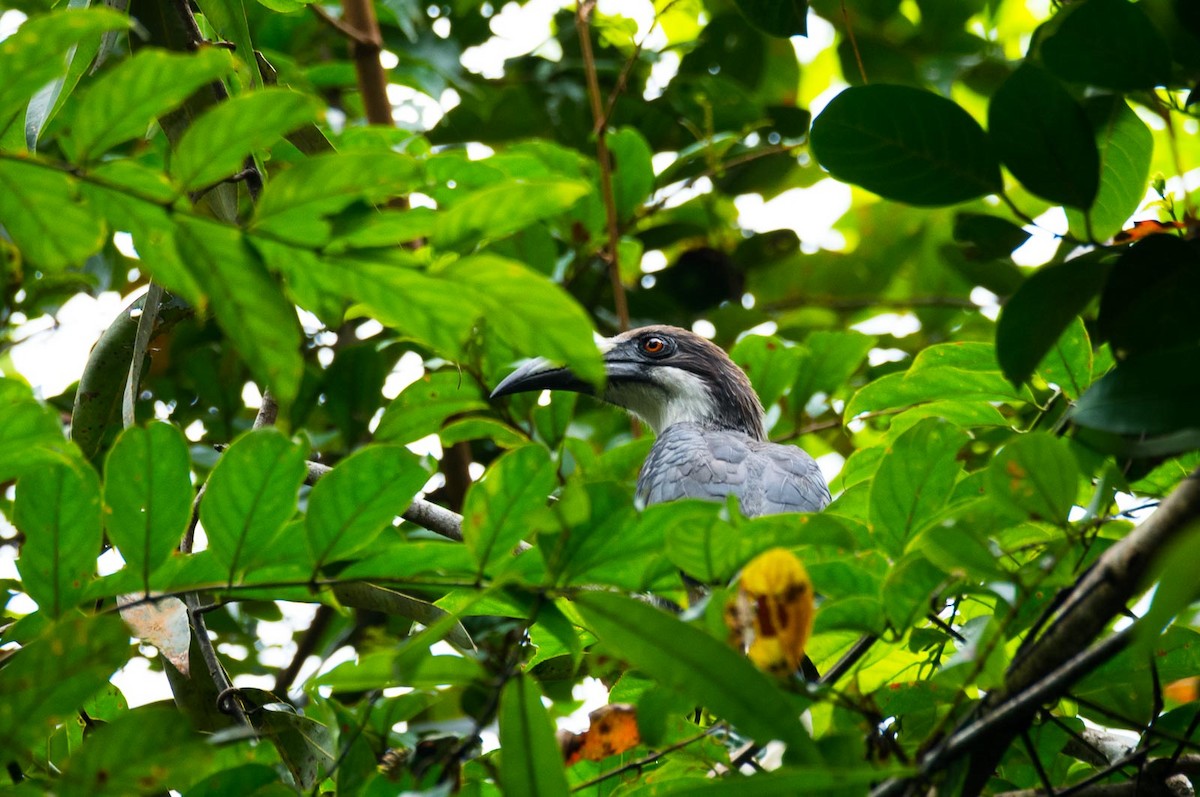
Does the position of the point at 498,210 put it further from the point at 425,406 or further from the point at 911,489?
the point at 425,406

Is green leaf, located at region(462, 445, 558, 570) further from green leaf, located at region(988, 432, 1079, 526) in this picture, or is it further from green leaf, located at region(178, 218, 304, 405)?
green leaf, located at region(988, 432, 1079, 526)

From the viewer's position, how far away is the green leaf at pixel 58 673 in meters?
1.63

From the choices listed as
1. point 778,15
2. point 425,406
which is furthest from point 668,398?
point 778,15

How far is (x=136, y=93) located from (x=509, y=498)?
0.77 meters

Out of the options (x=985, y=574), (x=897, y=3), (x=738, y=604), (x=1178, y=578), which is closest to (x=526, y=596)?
(x=738, y=604)

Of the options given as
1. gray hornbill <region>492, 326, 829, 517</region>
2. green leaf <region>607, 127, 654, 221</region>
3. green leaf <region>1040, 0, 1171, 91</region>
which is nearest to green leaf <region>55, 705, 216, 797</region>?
green leaf <region>1040, 0, 1171, 91</region>

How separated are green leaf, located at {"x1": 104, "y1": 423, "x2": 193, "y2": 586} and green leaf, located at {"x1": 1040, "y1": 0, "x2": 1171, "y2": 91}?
1601mm

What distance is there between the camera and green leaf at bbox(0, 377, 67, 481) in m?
1.86

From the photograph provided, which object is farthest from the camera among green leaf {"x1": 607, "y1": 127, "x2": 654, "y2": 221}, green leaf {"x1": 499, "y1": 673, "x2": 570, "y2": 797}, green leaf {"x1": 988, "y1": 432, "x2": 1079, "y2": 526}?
green leaf {"x1": 607, "y1": 127, "x2": 654, "y2": 221}

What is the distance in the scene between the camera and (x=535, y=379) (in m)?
4.34

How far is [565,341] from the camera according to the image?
1.56 m

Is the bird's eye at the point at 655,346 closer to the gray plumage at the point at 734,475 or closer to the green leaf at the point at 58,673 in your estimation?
the gray plumage at the point at 734,475

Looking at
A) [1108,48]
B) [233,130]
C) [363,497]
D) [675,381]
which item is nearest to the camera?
[233,130]

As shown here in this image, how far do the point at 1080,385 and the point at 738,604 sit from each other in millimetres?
1465
